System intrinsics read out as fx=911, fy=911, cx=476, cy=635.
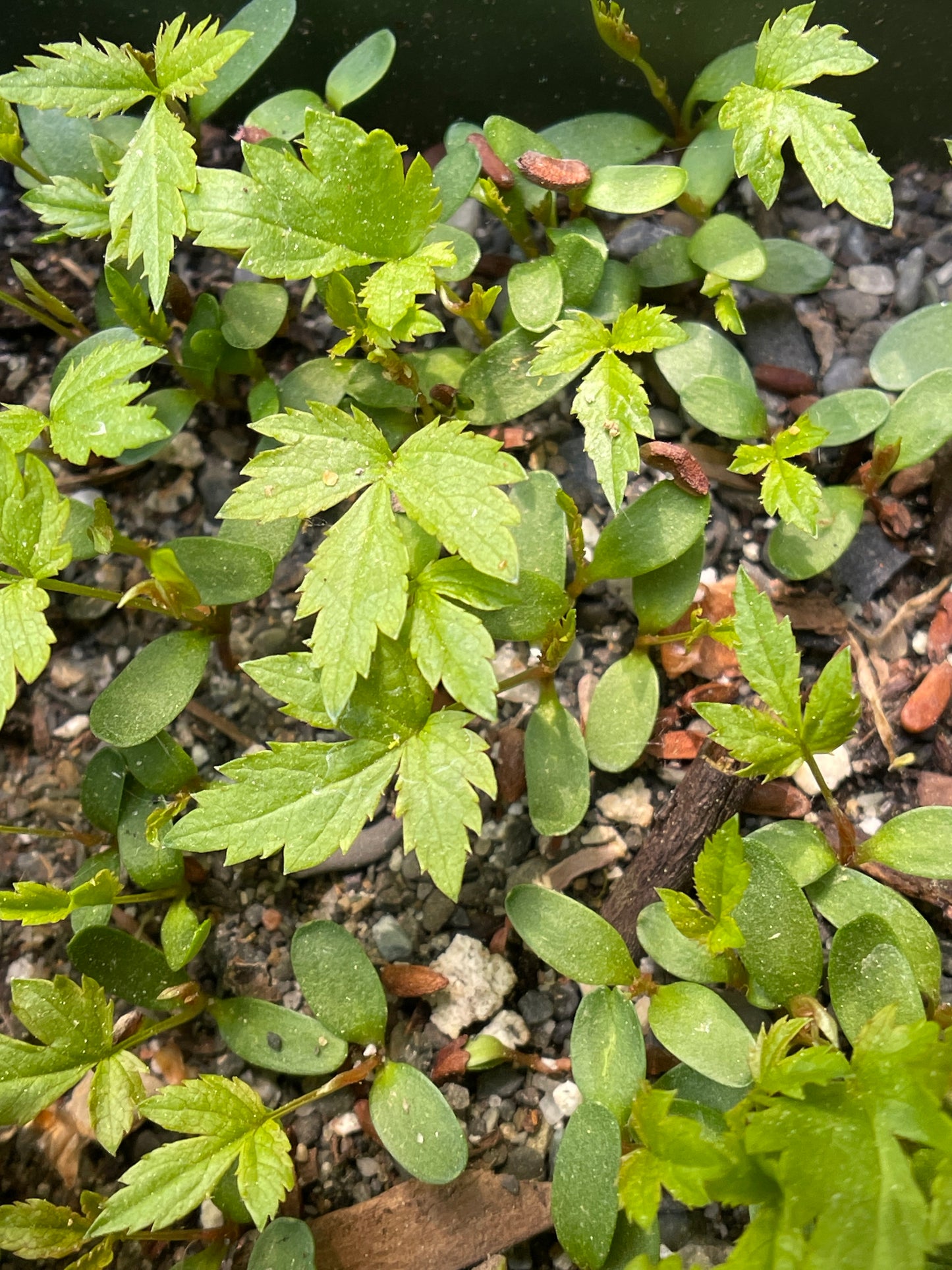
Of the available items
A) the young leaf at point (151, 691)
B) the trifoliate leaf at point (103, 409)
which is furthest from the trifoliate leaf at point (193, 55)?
the young leaf at point (151, 691)

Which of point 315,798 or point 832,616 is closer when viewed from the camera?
point 315,798

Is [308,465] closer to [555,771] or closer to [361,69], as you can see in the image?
[555,771]

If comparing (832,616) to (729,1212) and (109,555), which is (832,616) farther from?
(109,555)

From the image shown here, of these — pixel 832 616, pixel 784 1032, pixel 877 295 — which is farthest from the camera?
pixel 877 295

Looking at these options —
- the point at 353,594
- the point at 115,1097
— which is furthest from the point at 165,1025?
the point at 353,594

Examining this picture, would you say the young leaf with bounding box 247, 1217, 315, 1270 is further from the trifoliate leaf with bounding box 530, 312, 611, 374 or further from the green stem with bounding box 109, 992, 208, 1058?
the trifoliate leaf with bounding box 530, 312, 611, 374

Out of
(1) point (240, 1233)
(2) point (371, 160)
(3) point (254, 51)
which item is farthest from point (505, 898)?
(3) point (254, 51)
